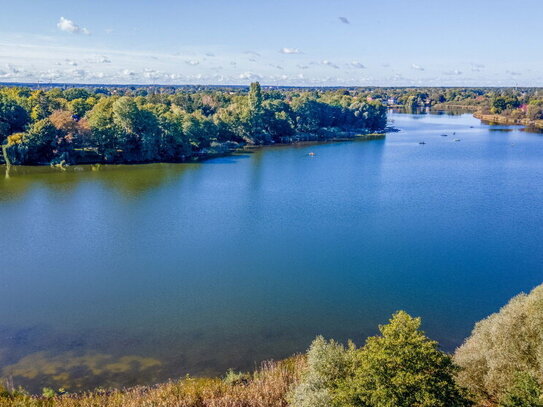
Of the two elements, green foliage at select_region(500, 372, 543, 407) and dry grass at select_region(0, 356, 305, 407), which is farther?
dry grass at select_region(0, 356, 305, 407)

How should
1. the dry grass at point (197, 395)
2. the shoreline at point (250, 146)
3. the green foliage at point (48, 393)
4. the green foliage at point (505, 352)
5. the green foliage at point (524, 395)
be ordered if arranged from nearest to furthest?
the green foliage at point (524, 395)
the green foliage at point (505, 352)
the dry grass at point (197, 395)
the green foliage at point (48, 393)
the shoreline at point (250, 146)

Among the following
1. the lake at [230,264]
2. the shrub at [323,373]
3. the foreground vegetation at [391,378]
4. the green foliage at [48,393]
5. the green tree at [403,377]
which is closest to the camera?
the green tree at [403,377]

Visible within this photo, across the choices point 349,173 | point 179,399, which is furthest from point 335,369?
point 349,173

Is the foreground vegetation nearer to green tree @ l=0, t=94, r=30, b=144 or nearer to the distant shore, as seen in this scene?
green tree @ l=0, t=94, r=30, b=144

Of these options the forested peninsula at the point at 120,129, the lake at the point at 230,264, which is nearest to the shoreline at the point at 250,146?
the forested peninsula at the point at 120,129

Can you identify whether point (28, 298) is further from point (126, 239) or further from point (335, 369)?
point (335, 369)

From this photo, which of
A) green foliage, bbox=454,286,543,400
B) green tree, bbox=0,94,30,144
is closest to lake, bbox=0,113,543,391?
green foliage, bbox=454,286,543,400

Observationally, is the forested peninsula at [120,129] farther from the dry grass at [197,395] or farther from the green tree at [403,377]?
the green tree at [403,377]

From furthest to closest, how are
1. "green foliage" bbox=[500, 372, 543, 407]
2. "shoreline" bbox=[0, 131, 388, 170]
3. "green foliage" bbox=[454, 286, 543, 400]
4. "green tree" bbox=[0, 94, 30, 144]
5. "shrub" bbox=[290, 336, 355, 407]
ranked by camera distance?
"green tree" bbox=[0, 94, 30, 144], "shoreline" bbox=[0, 131, 388, 170], "green foliage" bbox=[454, 286, 543, 400], "shrub" bbox=[290, 336, 355, 407], "green foliage" bbox=[500, 372, 543, 407]
